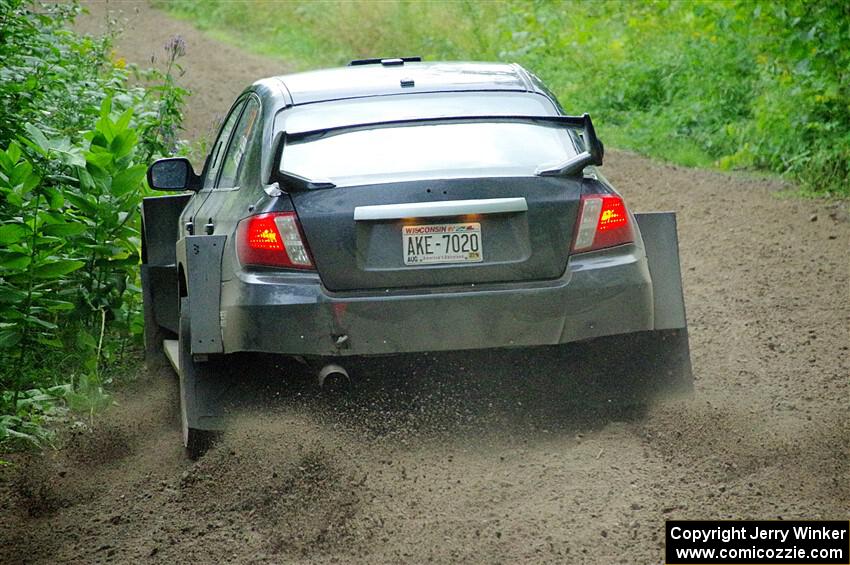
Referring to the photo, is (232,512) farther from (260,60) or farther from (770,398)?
(260,60)

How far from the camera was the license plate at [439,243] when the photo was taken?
4965mm

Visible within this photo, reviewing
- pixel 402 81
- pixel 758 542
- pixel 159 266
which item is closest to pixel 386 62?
pixel 402 81

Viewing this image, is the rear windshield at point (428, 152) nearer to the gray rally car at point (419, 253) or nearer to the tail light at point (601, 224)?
the gray rally car at point (419, 253)

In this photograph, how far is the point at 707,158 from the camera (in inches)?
615

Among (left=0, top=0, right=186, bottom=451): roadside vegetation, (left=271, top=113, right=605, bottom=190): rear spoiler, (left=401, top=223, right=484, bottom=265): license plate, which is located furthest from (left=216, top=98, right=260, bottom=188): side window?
(left=401, top=223, right=484, bottom=265): license plate

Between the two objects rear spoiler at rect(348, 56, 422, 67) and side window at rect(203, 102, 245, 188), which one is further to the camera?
side window at rect(203, 102, 245, 188)

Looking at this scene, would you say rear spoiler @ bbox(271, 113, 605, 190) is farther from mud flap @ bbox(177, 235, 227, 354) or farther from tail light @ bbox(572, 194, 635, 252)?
mud flap @ bbox(177, 235, 227, 354)

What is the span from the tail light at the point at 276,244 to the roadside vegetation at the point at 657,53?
8.55m

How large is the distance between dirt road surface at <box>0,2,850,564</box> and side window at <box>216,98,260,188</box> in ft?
4.05

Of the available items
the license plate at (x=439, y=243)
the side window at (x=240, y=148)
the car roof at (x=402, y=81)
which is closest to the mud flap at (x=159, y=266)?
the side window at (x=240, y=148)

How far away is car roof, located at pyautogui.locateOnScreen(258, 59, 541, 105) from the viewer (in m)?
5.85

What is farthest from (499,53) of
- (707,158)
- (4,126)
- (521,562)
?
(521,562)

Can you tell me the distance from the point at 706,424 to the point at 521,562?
1677 mm

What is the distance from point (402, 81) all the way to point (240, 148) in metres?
0.89
